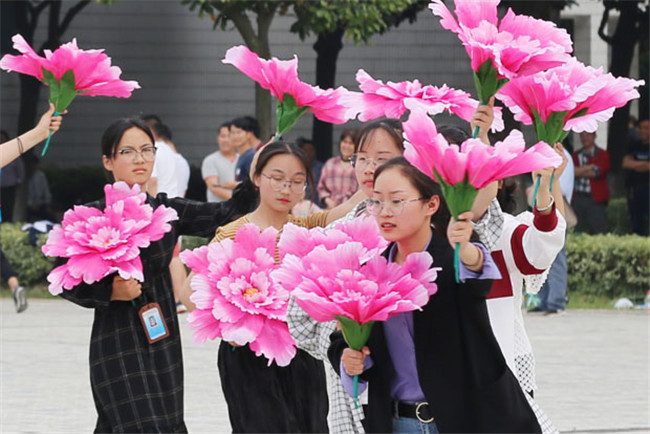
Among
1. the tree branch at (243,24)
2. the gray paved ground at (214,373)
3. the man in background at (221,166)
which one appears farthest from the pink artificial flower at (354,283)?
the tree branch at (243,24)

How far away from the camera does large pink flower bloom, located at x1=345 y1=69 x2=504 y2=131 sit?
4.42 metres

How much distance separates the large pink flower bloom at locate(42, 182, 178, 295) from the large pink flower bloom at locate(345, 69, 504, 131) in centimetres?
107

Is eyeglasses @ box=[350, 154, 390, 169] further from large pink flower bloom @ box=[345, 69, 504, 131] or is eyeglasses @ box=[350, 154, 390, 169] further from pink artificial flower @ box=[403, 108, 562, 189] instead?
pink artificial flower @ box=[403, 108, 562, 189]

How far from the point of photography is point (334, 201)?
1230 centimetres

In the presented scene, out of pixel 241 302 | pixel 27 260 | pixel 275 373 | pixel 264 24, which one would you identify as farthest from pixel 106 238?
pixel 264 24

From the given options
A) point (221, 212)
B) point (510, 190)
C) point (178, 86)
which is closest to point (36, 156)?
point (178, 86)

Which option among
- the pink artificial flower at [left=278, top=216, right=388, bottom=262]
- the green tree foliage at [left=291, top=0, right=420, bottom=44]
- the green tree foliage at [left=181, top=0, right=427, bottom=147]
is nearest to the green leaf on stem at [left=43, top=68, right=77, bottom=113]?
the pink artificial flower at [left=278, top=216, right=388, bottom=262]

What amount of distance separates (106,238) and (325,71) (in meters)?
16.5

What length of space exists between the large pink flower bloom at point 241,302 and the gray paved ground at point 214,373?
2446 millimetres

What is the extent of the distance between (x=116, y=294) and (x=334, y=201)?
23.3 feet

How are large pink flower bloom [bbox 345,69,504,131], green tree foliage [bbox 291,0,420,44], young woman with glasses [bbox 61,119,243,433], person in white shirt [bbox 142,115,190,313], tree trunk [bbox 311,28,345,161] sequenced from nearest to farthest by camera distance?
1. large pink flower bloom [bbox 345,69,504,131]
2. young woman with glasses [bbox 61,119,243,433]
3. person in white shirt [bbox 142,115,190,313]
4. green tree foliage [bbox 291,0,420,44]
5. tree trunk [bbox 311,28,345,161]

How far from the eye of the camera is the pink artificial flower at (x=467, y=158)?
351 centimetres

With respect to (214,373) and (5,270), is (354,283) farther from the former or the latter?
(5,270)

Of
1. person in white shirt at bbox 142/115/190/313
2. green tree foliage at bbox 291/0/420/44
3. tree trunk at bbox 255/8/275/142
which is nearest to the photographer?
person in white shirt at bbox 142/115/190/313
